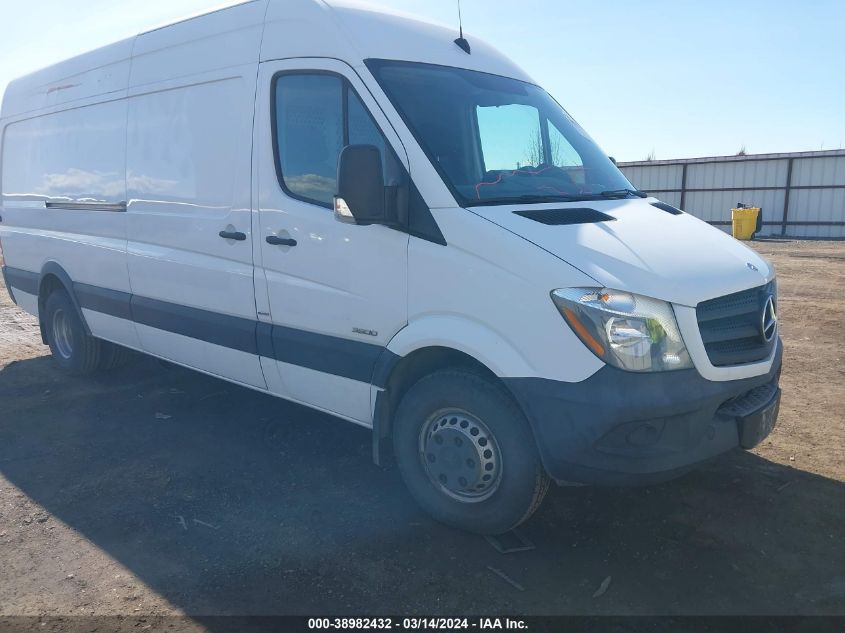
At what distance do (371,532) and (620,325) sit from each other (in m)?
1.65

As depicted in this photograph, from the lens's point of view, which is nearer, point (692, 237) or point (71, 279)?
point (692, 237)

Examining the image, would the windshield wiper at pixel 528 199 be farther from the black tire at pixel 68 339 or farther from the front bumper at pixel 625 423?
the black tire at pixel 68 339

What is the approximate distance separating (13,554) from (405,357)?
2128 millimetres

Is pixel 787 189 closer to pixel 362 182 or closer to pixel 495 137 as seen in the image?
pixel 495 137

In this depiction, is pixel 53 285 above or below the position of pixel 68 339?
above

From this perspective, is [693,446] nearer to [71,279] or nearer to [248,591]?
[248,591]

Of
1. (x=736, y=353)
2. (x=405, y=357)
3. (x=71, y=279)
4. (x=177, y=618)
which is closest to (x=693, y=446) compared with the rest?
(x=736, y=353)

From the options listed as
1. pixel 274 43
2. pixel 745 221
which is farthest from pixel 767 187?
pixel 274 43

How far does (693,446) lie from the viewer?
116 inches

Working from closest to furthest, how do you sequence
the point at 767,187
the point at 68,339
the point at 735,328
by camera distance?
the point at 735,328 → the point at 68,339 → the point at 767,187

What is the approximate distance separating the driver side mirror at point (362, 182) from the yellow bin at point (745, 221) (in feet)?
73.4

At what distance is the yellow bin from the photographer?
22.7 metres

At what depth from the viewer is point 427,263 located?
3271mm

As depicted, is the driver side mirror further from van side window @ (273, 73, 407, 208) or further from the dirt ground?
the dirt ground
